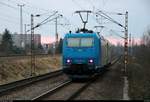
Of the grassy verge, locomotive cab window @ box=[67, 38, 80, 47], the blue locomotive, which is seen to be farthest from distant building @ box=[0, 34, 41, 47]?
the blue locomotive

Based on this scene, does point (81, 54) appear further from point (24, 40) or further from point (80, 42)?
point (24, 40)

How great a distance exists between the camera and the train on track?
2625 centimetres

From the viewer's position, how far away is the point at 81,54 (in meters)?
26.4

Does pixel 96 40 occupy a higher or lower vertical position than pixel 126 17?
lower

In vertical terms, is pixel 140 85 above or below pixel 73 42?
below

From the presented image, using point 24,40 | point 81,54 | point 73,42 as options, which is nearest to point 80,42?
point 73,42

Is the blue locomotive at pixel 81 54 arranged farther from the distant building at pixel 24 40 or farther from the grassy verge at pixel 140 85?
the distant building at pixel 24 40

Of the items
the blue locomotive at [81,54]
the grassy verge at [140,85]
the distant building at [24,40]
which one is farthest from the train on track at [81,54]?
the distant building at [24,40]

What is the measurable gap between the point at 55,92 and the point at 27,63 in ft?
73.5

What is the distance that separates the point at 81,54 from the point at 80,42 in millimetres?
915

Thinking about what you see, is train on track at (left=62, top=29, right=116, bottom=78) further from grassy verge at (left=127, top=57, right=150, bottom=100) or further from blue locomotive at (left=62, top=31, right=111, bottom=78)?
grassy verge at (left=127, top=57, right=150, bottom=100)

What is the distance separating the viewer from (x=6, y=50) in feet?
250

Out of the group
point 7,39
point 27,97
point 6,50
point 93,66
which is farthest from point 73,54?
point 7,39

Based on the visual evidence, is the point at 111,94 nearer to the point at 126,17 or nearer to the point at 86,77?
the point at 86,77
